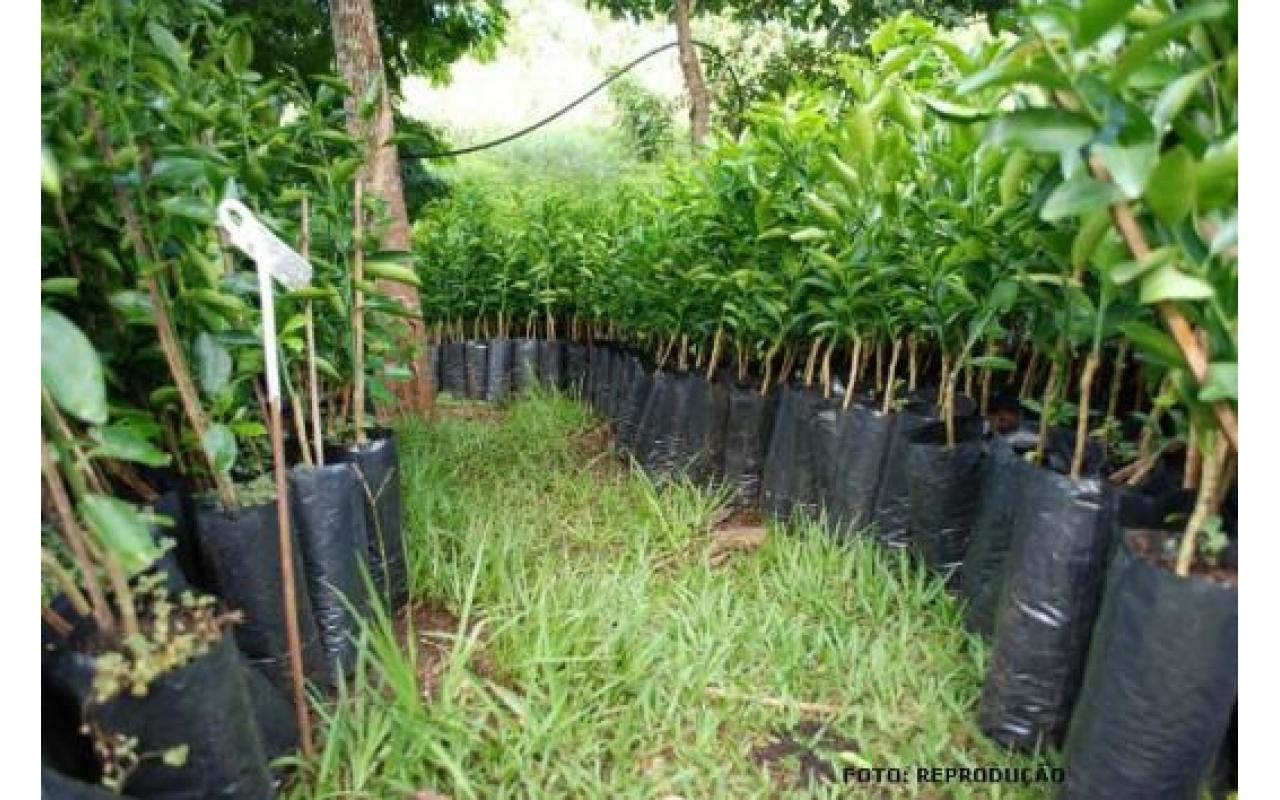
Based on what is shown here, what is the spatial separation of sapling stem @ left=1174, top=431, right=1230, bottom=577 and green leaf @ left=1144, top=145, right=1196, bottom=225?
1.07 feet

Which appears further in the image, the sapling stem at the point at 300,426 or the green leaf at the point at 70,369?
the sapling stem at the point at 300,426

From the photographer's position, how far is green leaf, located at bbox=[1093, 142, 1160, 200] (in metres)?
1.01

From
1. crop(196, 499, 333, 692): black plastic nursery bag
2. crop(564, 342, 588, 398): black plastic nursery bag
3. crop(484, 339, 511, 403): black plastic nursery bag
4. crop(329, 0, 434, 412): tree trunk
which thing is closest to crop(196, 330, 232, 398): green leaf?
crop(196, 499, 333, 692): black plastic nursery bag

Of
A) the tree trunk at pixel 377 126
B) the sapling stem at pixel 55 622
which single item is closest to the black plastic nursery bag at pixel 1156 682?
the sapling stem at pixel 55 622

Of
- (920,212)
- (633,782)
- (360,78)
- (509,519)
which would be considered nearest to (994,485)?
(920,212)

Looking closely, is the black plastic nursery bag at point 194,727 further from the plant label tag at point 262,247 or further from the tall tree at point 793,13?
the tall tree at point 793,13

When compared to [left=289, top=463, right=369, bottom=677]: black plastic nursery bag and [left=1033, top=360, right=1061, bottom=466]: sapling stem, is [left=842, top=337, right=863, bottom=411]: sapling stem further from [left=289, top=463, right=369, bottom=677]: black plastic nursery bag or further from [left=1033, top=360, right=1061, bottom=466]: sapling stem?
[left=289, top=463, right=369, bottom=677]: black plastic nursery bag

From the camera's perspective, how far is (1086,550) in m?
1.53

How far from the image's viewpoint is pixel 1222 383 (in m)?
1.04

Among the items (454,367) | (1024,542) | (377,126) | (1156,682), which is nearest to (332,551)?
(1024,542)

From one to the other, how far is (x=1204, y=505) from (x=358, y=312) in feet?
5.67

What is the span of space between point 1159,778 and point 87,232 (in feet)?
6.22

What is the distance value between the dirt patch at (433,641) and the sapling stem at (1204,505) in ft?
4.13

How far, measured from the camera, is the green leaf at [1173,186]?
1004 mm
